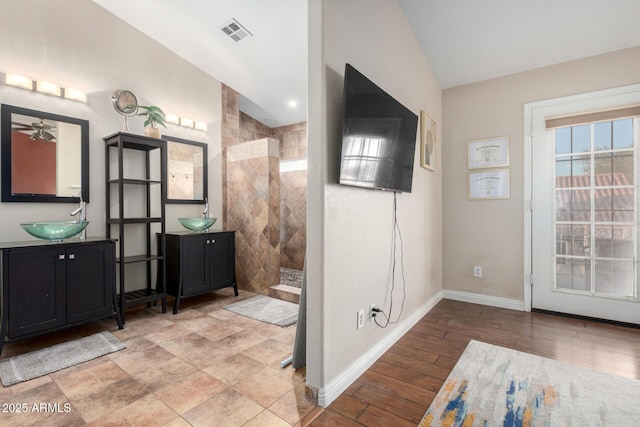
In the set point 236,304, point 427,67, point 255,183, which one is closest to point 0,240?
point 236,304

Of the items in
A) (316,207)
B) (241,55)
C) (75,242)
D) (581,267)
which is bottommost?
(581,267)

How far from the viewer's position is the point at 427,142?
316 cm

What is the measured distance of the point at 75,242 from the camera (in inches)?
98.7

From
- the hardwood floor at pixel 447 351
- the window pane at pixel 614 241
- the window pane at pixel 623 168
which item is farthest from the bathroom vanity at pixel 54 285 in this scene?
the window pane at pixel 623 168

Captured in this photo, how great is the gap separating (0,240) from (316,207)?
107 inches

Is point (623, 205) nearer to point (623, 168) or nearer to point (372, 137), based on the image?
point (623, 168)

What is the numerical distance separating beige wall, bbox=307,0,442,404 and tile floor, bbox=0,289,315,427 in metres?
0.34

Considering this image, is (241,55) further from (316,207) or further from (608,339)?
(608,339)

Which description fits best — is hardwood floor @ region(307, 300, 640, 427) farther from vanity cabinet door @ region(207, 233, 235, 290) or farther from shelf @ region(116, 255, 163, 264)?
shelf @ region(116, 255, 163, 264)

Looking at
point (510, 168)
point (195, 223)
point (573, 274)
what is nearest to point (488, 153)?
point (510, 168)

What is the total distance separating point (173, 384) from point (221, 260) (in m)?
1.86

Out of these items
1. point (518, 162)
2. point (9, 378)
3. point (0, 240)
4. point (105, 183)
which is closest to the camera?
point (9, 378)

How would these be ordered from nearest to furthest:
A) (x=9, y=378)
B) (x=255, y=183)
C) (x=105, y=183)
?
(x=9, y=378), (x=105, y=183), (x=255, y=183)

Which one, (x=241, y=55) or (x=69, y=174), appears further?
(x=241, y=55)
